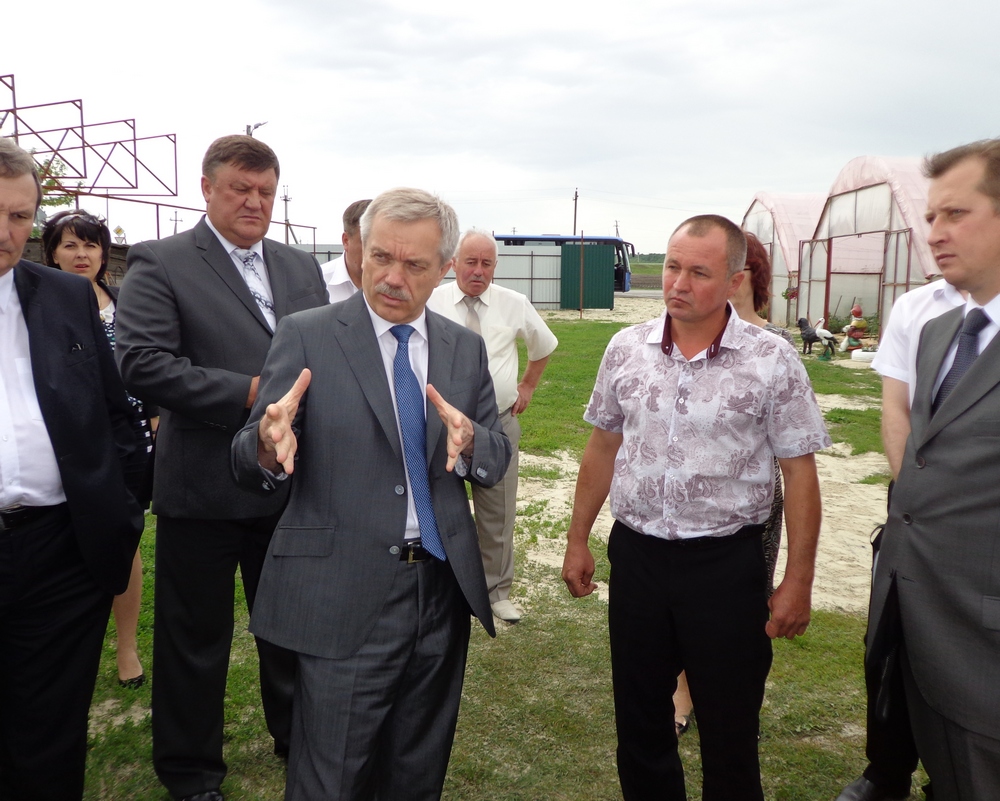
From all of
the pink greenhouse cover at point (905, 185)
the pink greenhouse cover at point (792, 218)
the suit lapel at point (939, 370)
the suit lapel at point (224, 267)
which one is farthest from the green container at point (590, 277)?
the suit lapel at point (939, 370)

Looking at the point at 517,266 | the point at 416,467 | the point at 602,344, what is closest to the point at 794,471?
the point at 416,467

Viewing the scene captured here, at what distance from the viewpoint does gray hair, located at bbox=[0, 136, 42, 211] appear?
2.11 metres

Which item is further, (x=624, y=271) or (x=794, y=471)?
(x=624, y=271)

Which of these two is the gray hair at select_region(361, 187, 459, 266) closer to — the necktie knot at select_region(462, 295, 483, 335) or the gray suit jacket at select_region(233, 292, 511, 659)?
the gray suit jacket at select_region(233, 292, 511, 659)

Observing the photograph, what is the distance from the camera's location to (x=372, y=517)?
6.85ft

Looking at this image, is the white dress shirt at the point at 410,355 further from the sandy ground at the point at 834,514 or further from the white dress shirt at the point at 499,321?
the sandy ground at the point at 834,514

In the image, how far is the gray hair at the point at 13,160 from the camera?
2109 mm

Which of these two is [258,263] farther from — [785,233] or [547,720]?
[785,233]

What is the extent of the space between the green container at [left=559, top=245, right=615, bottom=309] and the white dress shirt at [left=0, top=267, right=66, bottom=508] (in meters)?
29.4

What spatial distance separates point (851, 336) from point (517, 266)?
52.5 ft

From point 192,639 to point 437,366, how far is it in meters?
1.47

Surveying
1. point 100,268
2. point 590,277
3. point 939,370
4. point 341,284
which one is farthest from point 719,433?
point 590,277

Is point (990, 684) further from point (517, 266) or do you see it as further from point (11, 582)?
point (517, 266)

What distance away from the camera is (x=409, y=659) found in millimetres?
2182
